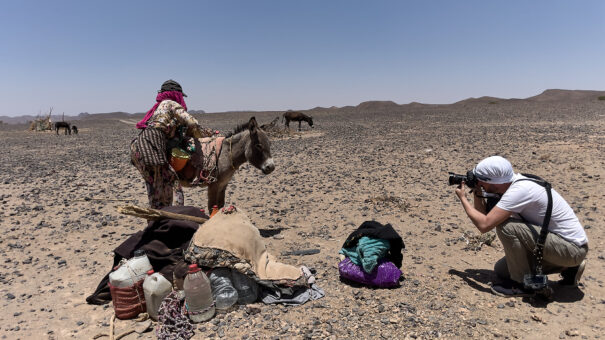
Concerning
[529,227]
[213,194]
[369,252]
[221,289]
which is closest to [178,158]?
[213,194]

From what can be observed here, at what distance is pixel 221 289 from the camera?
11.8 feet

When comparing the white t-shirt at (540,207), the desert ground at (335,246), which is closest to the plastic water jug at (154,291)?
the desert ground at (335,246)

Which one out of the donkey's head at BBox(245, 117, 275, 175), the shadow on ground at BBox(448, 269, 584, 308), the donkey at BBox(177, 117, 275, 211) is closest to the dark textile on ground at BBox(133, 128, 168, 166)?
the donkey at BBox(177, 117, 275, 211)

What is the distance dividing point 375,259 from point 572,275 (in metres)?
2.16

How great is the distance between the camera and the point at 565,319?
341 centimetres

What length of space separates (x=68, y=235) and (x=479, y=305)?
6457 mm

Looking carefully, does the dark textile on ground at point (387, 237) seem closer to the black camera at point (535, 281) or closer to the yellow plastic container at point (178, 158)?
the black camera at point (535, 281)

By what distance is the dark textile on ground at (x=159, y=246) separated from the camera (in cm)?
381

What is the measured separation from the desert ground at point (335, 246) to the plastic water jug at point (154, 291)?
0.26 metres

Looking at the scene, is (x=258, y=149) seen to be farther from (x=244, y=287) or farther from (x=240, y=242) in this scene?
(x=244, y=287)

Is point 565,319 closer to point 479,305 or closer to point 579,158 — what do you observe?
point 479,305

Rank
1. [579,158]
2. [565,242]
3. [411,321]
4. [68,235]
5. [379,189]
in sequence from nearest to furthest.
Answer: [411,321]
[565,242]
[68,235]
[379,189]
[579,158]

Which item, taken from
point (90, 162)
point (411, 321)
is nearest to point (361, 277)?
point (411, 321)

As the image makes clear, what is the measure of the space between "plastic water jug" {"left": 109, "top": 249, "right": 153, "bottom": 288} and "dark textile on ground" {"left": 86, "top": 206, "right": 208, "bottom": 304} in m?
0.17
